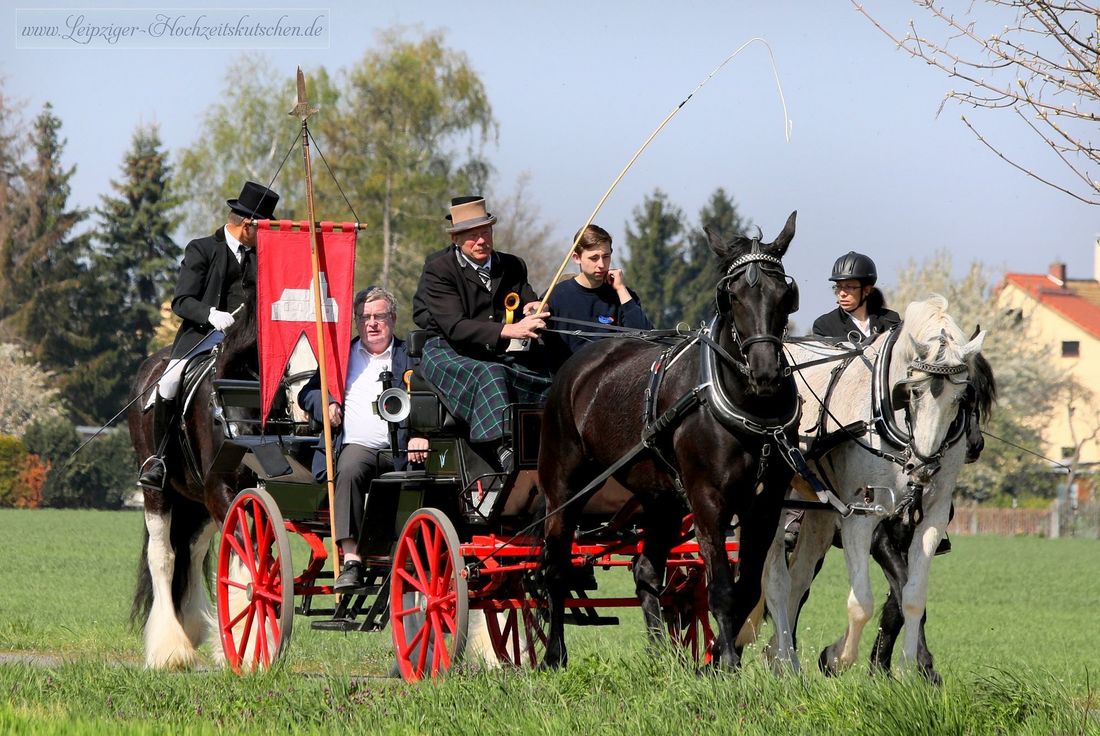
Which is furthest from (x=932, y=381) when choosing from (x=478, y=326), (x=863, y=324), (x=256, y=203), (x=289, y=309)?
Result: (x=256, y=203)

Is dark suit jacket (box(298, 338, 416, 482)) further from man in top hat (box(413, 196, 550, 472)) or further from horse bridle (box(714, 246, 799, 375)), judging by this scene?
horse bridle (box(714, 246, 799, 375))

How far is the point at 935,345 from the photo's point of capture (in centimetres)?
801

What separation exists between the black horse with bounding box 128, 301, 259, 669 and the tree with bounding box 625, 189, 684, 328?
68.2 meters

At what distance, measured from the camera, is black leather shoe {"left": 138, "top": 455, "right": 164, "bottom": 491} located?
34.9 feet

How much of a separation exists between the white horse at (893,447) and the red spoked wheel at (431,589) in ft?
5.41

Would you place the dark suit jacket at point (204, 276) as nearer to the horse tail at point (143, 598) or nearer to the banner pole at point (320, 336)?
the banner pole at point (320, 336)

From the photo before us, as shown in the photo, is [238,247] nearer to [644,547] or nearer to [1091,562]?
[644,547]

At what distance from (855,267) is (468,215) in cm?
240

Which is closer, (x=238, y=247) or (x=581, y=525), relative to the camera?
(x=581, y=525)

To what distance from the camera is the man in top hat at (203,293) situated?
34.1ft

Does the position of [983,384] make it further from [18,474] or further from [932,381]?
[18,474]

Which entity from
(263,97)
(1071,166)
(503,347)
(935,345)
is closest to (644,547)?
(503,347)

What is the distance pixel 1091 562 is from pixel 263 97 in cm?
2831

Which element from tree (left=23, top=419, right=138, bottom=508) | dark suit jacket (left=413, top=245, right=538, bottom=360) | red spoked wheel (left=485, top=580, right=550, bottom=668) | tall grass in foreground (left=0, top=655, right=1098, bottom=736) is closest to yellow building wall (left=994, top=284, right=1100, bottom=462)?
tree (left=23, top=419, right=138, bottom=508)
